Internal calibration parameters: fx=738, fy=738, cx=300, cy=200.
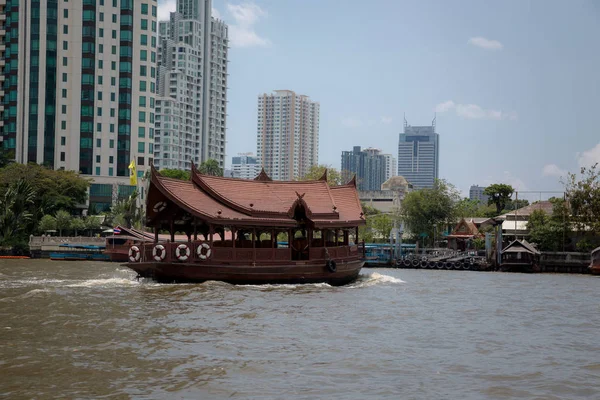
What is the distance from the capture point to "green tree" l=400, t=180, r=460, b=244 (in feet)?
218

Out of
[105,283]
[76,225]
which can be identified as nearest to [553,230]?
[105,283]

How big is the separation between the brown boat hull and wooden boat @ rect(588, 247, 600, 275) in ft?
78.3

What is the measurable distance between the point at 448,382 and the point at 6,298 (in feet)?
47.9

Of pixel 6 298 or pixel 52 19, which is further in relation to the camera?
pixel 52 19

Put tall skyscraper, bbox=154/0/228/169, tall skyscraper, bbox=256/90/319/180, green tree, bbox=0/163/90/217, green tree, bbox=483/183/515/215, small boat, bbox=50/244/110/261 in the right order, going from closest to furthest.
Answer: small boat, bbox=50/244/110/261, green tree, bbox=0/163/90/217, green tree, bbox=483/183/515/215, tall skyscraper, bbox=154/0/228/169, tall skyscraper, bbox=256/90/319/180

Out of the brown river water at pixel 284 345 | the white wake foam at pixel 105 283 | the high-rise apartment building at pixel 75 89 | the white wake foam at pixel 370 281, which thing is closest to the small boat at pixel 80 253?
the high-rise apartment building at pixel 75 89

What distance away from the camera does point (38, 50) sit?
7400 cm

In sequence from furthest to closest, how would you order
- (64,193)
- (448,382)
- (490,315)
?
1. (64,193)
2. (490,315)
3. (448,382)

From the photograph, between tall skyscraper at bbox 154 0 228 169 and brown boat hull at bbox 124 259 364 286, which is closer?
brown boat hull at bbox 124 259 364 286

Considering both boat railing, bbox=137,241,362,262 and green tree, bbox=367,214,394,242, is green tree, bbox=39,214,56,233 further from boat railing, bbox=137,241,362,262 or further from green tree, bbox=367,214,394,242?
boat railing, bbox=137,241,362,262

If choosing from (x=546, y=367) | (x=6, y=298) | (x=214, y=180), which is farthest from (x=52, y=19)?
(x=546, y=367)

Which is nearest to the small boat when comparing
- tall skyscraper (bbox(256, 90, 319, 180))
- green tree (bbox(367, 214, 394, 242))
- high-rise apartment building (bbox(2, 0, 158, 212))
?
high-rise apartment building (bbox(2, 0, 158, 212))

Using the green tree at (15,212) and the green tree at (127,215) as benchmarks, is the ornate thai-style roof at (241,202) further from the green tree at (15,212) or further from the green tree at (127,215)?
the green tree at (127,215)

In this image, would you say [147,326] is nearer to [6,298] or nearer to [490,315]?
[6,298]
